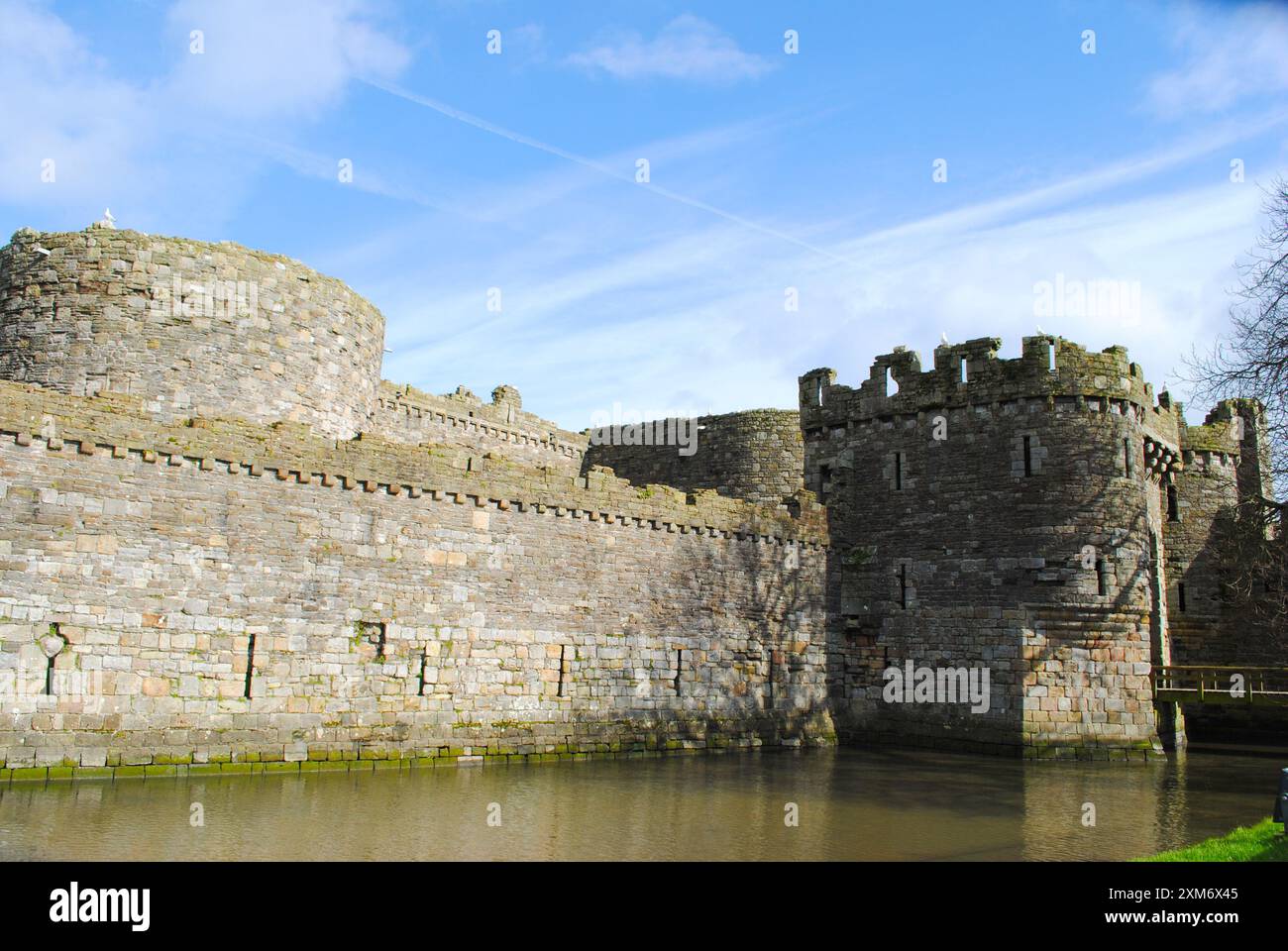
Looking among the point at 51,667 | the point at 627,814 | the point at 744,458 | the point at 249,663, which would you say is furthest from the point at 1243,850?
the point at 744,458

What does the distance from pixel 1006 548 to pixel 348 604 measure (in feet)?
47.5

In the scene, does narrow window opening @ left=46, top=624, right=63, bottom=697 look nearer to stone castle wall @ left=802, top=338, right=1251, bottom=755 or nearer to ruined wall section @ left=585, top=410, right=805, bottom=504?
stone castle wall @ left=802, top=338, right=1251, bottom=755

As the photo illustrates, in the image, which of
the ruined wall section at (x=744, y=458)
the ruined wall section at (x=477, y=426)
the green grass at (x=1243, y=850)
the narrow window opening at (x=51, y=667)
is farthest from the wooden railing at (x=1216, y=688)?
the narrow window opening at (x=51, y=667)

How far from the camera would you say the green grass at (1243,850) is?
958 cm

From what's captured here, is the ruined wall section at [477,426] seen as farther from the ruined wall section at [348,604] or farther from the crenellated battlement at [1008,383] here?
the crenellated battlement at [1008,383]

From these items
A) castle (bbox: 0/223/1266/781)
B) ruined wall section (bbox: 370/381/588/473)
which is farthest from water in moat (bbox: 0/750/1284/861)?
ruined wall section (bbox: 370/381/588/473)

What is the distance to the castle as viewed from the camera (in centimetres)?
1505

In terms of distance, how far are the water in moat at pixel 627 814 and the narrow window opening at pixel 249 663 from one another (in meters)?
1.43

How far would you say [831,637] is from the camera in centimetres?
2506

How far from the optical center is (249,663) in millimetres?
16094

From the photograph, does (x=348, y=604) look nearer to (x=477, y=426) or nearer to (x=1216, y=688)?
(x=477, y=426)

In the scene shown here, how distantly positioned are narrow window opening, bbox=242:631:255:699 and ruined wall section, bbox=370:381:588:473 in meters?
9.75
